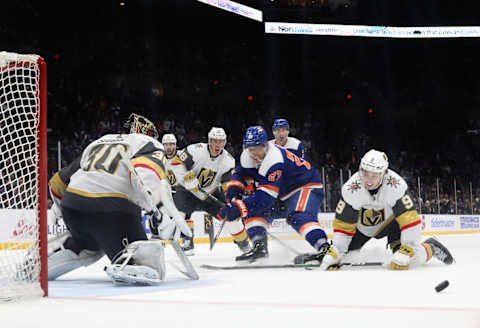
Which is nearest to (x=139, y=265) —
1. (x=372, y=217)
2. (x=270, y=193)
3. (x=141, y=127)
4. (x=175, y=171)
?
(x=141, y=127)

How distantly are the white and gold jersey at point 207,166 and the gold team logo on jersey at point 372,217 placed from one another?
2.51 m

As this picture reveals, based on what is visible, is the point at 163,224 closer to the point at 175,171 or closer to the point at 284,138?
the point at 284,138

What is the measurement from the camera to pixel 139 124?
3.72m

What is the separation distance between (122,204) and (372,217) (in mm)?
1894

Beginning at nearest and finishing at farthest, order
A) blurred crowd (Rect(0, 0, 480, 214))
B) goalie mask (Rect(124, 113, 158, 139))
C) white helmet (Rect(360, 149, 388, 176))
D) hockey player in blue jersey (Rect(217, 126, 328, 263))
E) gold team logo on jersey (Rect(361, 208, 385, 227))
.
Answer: goalie mask (Rect(124, 113, 158, 139))
white helmet (Rect(360, 149, 388, 176))
gold team logo on jersey (Rect(361, 208, 385, 227))
hockey player in blue jersey (Rect(217, 126, 328, 263))
blurred crowd (Rect(0, 0, 480, 214))

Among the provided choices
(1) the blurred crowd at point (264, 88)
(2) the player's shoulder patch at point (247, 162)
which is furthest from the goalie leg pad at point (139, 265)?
(1) the blurred crowd at point (264, 88)

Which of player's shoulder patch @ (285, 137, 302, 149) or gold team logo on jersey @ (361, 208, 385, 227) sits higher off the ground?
player's shoulder patch @ (285, 137, 302, 149)

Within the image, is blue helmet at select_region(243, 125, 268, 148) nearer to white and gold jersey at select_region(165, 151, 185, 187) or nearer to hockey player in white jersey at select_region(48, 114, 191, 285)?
hockey player in white jersey at select_region(48, 114, 191, 285)

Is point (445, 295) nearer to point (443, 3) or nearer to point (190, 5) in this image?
point (190, 5)

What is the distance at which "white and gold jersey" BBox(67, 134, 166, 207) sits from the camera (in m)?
3.32

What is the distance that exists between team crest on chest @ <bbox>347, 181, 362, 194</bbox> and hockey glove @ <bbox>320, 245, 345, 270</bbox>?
1.40 feet

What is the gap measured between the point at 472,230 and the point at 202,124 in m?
6.96

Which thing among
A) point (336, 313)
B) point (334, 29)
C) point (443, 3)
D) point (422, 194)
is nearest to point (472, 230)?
point (422, 194)

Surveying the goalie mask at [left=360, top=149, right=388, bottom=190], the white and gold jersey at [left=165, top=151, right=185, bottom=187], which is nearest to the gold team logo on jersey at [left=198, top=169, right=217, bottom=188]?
the white and gold jersey at [left=165, top=151, right=185, bottom=187]
